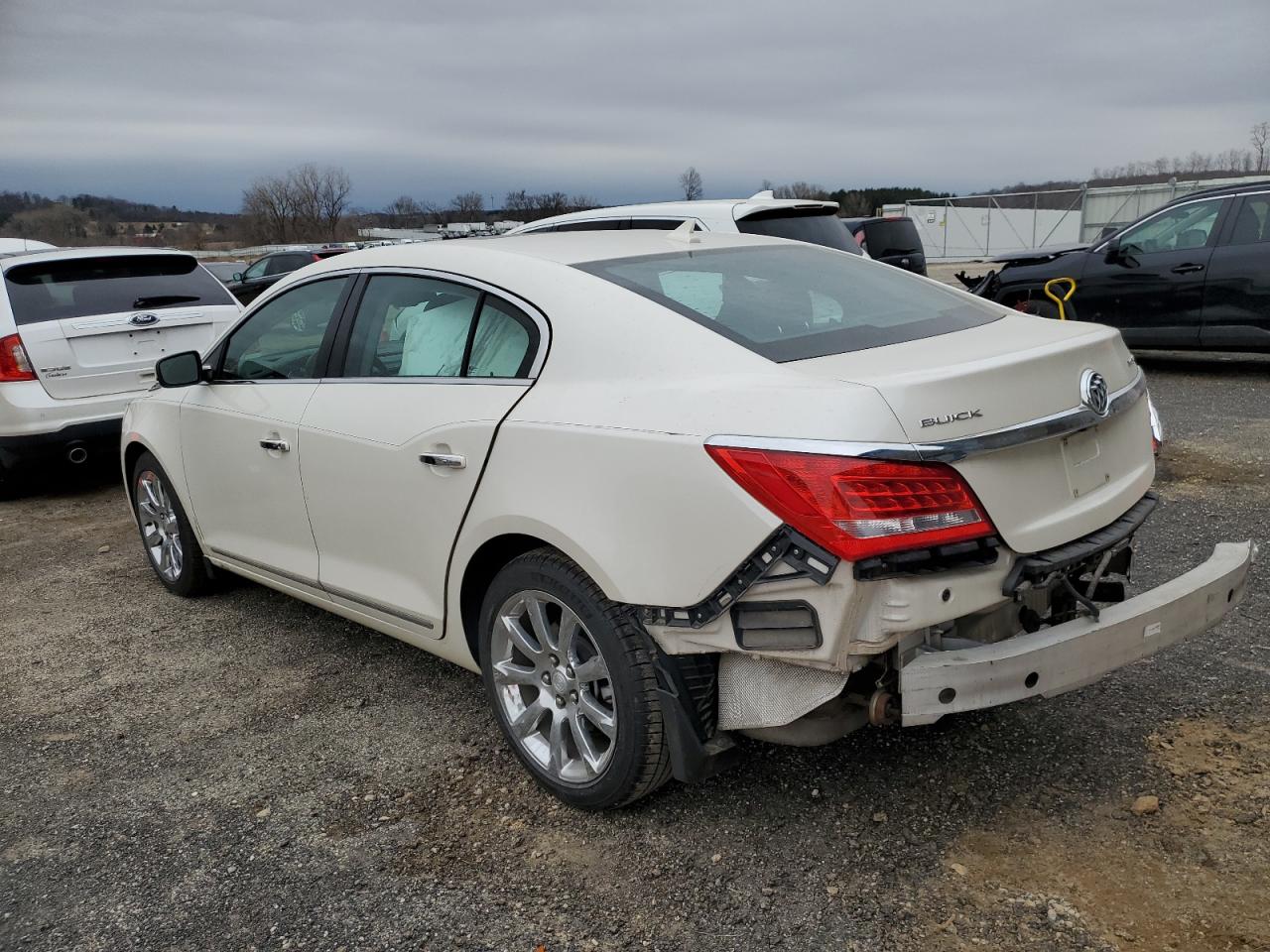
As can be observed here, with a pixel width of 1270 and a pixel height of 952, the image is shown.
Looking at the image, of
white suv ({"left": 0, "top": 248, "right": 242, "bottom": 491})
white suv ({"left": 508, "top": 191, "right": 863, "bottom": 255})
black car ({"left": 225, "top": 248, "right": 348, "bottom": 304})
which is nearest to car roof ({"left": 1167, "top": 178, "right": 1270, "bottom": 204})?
white suv ({"left": 508, "top": 191, "right": 863, "bottom": 255})

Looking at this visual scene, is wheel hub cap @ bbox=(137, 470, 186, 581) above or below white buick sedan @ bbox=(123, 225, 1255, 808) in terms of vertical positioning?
below

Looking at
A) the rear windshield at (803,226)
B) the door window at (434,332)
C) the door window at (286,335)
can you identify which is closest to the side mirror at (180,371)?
the door window at (286,335)

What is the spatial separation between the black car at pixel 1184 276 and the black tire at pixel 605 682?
8.23 m

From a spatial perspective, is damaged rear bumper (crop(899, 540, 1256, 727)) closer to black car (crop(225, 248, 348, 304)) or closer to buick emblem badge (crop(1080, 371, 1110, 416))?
buick emblem badge (crop(1080, 371, 1110, 416))

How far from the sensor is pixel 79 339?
7129 mm

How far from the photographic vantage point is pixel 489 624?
320cm

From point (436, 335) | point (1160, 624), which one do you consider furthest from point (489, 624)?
point (1160, 624)

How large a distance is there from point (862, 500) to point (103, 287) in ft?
22.2

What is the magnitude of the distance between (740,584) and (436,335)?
1552 mm

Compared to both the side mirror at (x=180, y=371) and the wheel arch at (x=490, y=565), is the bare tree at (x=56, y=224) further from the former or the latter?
the wheel arch at (x=490, y=565)

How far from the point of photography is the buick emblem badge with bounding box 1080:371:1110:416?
2740 mm

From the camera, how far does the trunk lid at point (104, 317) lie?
23.2ft

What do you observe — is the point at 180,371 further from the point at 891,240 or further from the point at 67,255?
the point at 891,240

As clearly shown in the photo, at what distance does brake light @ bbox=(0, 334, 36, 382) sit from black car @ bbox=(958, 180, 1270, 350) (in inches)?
340
